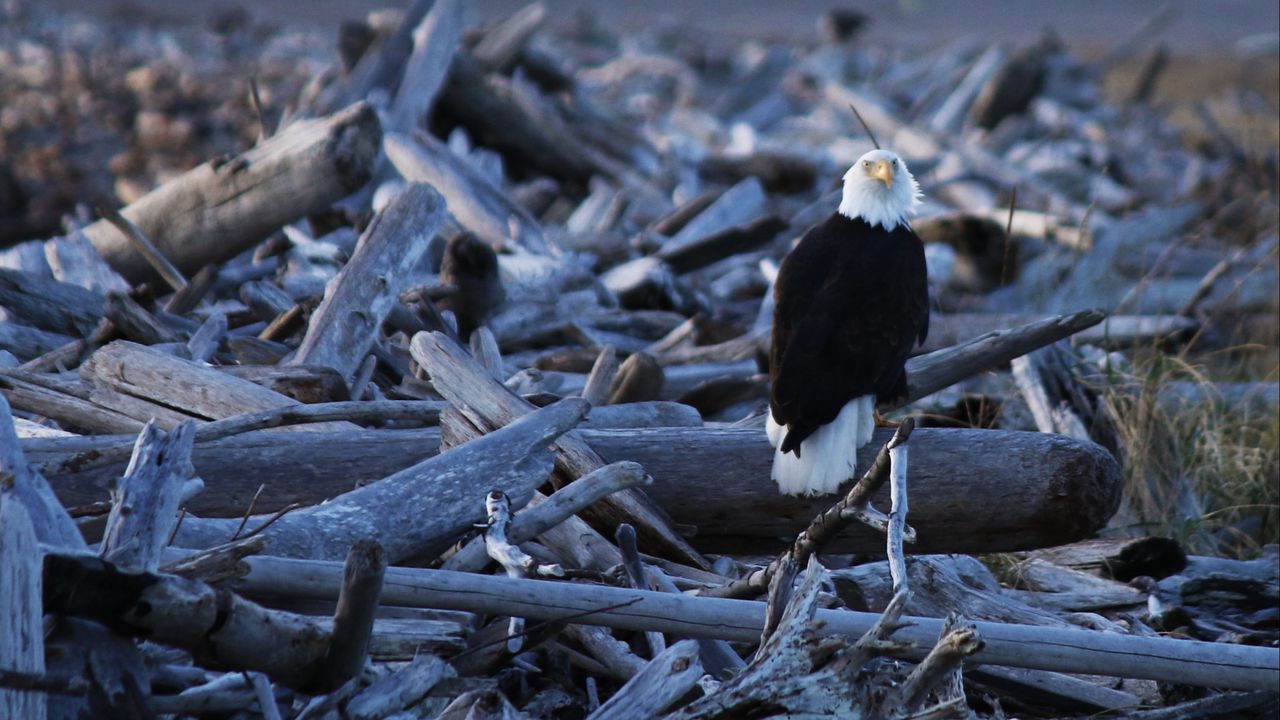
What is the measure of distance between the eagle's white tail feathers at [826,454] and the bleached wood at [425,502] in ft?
1.96

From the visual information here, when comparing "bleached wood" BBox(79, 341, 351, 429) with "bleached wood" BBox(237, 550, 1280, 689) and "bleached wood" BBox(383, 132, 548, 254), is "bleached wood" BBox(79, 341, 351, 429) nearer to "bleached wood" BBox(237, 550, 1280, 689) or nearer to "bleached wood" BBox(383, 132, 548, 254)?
"bleached wood" BBox(237, 550, 1280, 689)

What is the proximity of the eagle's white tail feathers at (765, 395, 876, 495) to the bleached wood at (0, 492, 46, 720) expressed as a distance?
1934 millimetres

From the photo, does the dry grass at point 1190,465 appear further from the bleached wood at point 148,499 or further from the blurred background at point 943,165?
the bleached wood at point 148,499

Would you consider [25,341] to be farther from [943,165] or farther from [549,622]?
[943,165]

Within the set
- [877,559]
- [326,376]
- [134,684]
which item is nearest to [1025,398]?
[877,559]

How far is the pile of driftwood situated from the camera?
235 centimetres

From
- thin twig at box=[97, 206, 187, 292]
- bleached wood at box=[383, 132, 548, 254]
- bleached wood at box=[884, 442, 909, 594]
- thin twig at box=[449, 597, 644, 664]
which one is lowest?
thin twig at box=[449, 597, 644, 664]

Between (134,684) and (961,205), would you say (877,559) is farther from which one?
(961,205)

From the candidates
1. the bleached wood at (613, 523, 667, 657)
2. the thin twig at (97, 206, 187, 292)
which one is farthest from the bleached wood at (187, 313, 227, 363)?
the bleached wood at (613, 523, 667, 657)

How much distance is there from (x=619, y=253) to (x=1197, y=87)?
15.9 metres

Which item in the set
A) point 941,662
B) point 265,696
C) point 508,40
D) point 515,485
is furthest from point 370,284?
point 508,40

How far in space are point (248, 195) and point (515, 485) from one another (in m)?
3.15

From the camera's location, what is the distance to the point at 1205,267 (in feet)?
28.9

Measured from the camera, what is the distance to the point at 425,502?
9.89 feet
